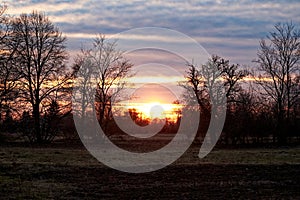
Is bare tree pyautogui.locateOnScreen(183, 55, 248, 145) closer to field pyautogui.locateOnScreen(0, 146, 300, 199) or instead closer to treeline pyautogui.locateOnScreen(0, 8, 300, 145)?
treeline pyautogui.locateOnScreen(0, 8, 300, 145)

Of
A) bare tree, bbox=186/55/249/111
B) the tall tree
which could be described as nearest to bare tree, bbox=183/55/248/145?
bare tree, bbox=186/55/249/111

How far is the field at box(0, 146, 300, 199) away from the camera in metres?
14.6

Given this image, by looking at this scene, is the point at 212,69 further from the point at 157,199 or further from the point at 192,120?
the point at 157,199

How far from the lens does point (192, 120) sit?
5091 cm

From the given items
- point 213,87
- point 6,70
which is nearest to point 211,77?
point 213,87

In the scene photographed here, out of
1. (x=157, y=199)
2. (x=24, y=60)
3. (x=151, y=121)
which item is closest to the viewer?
(x=157, y=199)

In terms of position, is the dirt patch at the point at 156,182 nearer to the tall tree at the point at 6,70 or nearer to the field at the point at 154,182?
the field at the point at 154,182

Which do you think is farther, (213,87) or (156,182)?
(213,87)

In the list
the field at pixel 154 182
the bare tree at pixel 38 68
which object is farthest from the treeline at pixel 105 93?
the field at pixel 154 182

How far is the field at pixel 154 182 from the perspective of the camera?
48.1ft

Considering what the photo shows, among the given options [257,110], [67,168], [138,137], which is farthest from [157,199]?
[138,137]

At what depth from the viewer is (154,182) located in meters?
17.7

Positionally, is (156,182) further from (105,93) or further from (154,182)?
(105,93)

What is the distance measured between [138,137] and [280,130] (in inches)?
660
